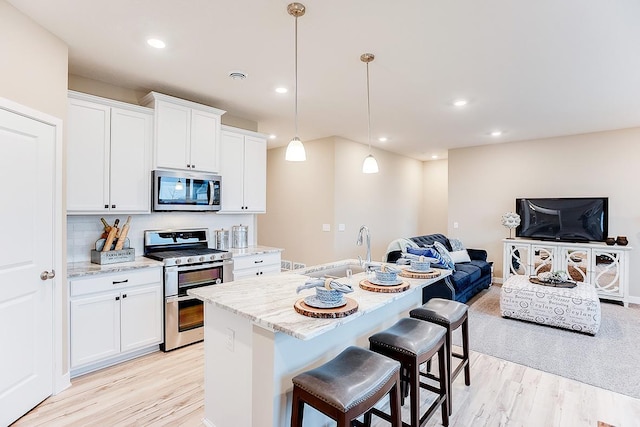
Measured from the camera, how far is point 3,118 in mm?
2027

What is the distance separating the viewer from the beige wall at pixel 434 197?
7.84 metres

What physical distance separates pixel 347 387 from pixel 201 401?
151 centimetres

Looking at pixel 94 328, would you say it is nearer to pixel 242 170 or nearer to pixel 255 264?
pixel 255 264

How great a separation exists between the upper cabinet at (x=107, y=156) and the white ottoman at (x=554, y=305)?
448 cm

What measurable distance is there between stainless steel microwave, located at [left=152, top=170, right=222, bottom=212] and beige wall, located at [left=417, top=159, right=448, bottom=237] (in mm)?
5680

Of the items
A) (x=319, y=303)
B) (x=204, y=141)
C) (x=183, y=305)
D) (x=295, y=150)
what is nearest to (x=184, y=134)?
(x=204, y=141)

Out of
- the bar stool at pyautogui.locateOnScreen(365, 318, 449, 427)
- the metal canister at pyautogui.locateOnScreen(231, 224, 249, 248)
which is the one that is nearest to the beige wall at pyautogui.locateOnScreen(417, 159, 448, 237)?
the metal canister at pyautogui.locateOnScreen(231, 224, 249, 248)

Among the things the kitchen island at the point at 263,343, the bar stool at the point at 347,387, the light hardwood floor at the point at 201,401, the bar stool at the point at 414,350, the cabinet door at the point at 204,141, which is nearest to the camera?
the bar stool at the point at 347,387

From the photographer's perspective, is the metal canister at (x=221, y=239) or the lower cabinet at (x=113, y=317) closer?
the lower cabinet at (x=113, y=317)

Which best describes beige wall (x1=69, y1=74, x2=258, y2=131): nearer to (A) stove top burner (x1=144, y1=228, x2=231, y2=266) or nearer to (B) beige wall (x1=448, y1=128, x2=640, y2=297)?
(A) stove top burner (x1=144, y1=228, x2=231, y2=266)

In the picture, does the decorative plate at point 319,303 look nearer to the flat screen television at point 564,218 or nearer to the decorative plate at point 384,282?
the decorative plate at point 384,282

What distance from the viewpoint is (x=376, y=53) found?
267cm

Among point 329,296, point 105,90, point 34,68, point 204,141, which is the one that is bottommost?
point 329,296

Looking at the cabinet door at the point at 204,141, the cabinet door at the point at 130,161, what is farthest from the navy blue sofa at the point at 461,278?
the cabinet door at the point at 130,161
